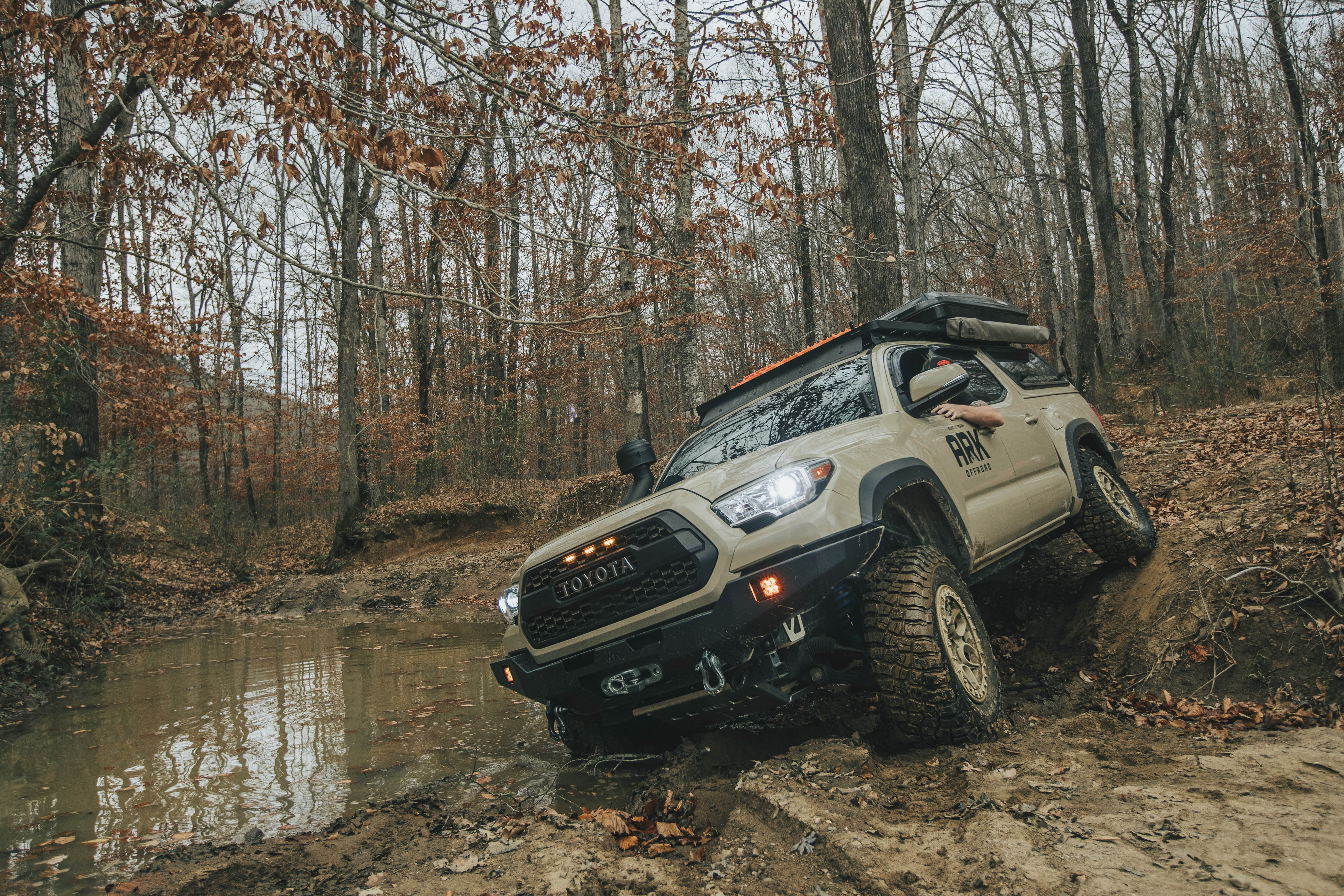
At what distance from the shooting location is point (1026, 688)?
14.3 ft

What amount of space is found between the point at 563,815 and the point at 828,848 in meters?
1.36

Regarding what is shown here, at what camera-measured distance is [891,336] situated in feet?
15.5

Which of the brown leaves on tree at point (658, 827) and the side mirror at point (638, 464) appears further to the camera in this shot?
the side mirror at point (638, 464)

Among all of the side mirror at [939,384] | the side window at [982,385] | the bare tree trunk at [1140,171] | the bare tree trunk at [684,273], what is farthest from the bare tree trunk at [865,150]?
the bare tree trunk at [1140,171]

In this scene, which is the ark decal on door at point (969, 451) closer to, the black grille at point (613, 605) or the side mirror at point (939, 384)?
the side mirror at point (939, 384)

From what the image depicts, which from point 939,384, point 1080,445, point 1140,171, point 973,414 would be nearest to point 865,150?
point 1080,445

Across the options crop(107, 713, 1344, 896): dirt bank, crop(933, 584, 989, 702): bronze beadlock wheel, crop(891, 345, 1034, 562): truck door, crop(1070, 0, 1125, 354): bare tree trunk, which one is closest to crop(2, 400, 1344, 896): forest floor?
crop(107, 713, 1344, 896): dirt bank

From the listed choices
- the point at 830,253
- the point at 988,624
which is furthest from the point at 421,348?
the point at 988,624

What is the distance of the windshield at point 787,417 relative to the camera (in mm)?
4215

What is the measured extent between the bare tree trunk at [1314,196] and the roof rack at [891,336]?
11329 mm

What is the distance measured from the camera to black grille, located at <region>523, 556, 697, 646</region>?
316 cm

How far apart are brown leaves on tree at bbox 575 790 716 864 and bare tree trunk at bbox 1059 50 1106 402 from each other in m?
15.2

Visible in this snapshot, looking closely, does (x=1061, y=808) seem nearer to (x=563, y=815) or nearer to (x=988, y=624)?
(x=563, y=815)

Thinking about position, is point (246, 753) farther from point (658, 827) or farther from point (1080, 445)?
point (1080, 445)
